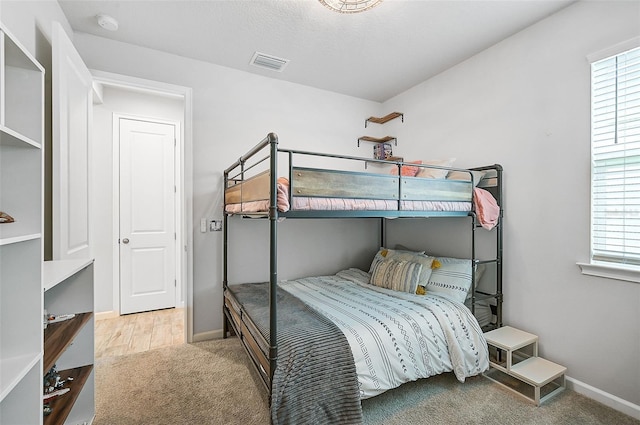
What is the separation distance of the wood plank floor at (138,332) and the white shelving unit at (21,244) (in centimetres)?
185

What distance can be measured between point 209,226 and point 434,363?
2.20 m

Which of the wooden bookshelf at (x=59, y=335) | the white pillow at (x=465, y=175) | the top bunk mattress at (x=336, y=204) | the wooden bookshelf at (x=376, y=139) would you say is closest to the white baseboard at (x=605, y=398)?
the top bunk mattress at (x=336, y=204)

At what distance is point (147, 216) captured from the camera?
3639 mm

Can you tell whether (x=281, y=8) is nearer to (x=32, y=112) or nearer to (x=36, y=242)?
(x=32, y=112)

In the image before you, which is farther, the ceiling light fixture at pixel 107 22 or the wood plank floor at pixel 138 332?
the wood plank floor at pixel 138 332

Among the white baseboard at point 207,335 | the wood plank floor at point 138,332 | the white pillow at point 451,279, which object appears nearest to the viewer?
the white pillow at point 451,279

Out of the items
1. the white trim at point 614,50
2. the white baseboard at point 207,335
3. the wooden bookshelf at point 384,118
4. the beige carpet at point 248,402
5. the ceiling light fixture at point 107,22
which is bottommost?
the beige carpet at point 248,402

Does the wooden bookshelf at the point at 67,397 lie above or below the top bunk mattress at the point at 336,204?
below

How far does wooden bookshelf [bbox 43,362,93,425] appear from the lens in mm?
1312

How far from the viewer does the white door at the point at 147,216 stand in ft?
11.6

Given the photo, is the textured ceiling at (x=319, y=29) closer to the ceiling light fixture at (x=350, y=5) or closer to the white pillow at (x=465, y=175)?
the ceiling light fixture at (x=350, y=5)

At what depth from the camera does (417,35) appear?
7.76 feet

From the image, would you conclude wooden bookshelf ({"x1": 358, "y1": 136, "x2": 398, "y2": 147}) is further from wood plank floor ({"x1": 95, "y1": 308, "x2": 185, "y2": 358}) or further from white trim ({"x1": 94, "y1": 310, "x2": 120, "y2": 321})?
white trim ({"x1": 94, "y1": 310, "x2": 120, "y2": 321})

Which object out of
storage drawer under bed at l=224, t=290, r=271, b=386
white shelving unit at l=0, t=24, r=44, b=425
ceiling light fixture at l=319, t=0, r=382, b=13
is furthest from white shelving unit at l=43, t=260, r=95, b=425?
ceiling light fixture at l=319, t=0, r=382, b=13
